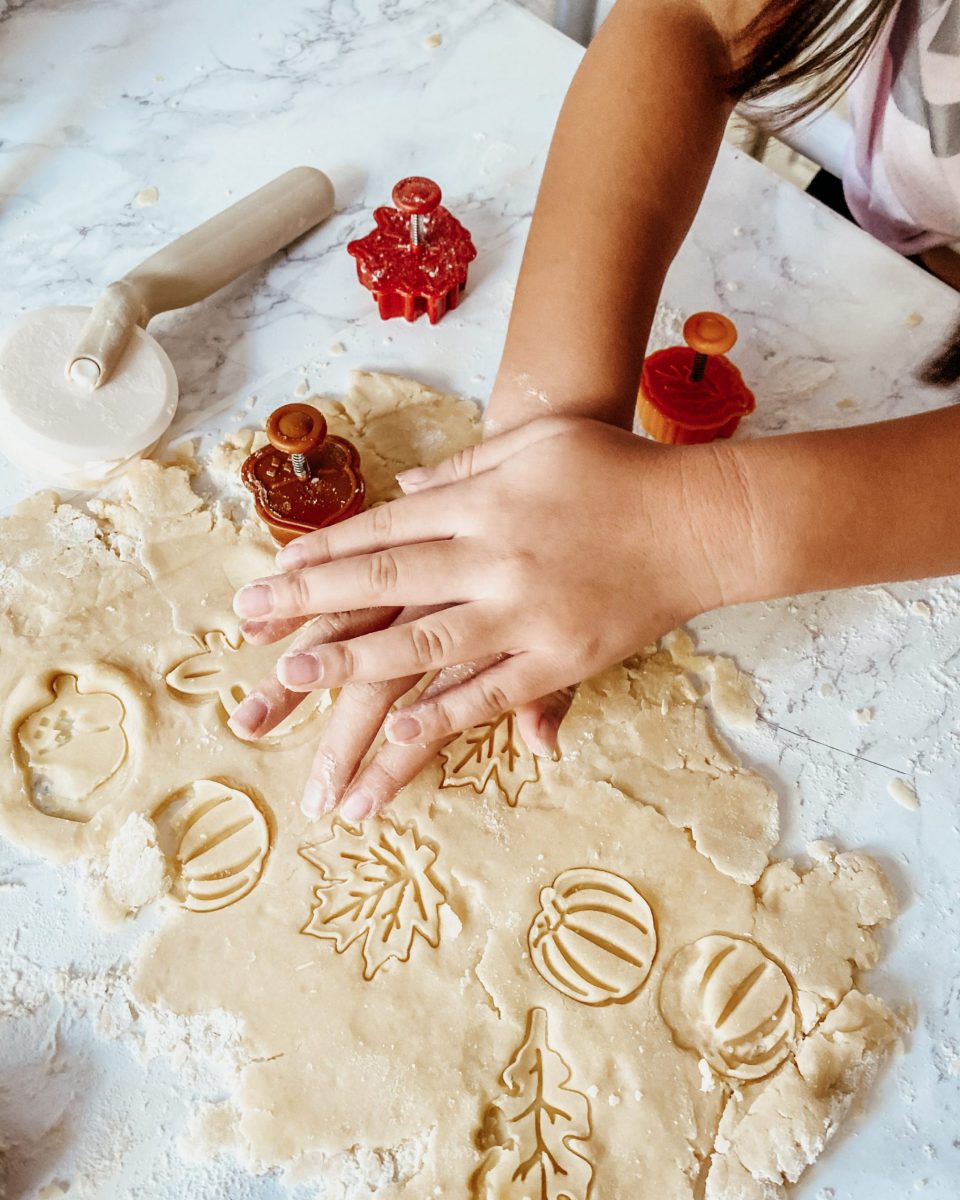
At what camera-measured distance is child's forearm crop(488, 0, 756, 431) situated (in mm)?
733

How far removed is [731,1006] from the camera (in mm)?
641

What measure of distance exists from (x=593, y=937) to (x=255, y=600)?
317 millimetres

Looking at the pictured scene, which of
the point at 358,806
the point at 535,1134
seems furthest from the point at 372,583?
the point at 535,1134

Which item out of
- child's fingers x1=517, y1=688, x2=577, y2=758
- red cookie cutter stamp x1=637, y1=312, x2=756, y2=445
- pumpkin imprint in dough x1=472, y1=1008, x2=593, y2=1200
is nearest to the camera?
pumpkin imprint in dough x1=472, y1=1008, x2=593, y2=1200

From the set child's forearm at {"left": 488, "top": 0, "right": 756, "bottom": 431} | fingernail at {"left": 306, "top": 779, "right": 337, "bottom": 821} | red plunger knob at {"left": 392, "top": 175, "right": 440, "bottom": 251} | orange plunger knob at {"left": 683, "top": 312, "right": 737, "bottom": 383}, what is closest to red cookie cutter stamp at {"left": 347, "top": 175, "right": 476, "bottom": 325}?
red plunger knob at {"left": 392, "top": 175, "right": 440, "bottom": 251}

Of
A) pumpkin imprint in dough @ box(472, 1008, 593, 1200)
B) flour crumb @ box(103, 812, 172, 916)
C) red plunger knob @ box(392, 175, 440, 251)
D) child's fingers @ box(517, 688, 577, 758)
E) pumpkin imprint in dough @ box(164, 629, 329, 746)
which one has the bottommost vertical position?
flour crumb @ box(103, 812, 172, 916)

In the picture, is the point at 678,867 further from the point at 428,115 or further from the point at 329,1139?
the point at 428,115

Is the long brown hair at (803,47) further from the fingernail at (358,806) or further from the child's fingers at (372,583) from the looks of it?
the fingernail at (358,806)

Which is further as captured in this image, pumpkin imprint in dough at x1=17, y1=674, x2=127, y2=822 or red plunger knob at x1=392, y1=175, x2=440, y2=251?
red plunger knob at x1=392, y1=175, x2=440, y2=251

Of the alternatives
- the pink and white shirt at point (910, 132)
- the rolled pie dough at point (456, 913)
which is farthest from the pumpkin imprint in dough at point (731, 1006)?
the pink and white shirt at point (910, 132)

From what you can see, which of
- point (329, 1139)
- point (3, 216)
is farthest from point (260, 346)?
point (329, 1139)

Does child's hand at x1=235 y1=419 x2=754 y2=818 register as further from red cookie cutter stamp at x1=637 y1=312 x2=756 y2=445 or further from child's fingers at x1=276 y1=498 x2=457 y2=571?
red cookie cutter stamp at x1=637 y1=312 x2=756 y2=445

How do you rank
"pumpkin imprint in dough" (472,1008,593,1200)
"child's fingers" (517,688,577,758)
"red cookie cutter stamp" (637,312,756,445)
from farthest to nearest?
1. "red cookie cutter stamp" (637,312,756,445)
2. "child's fingers" (517,688,577,758)
3. "pumpkin imprint in dough" (472,1008,593,1200)

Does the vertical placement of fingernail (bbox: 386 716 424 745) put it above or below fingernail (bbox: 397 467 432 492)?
below
